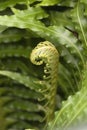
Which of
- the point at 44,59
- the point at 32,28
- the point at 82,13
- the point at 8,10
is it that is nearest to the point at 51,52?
the point at 44,59

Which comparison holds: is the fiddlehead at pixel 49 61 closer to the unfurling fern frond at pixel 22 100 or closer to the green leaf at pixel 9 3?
the unfurling fern frond at pixel 22 100

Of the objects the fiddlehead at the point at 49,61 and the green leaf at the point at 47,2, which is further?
the green leaf at the point at 47,2

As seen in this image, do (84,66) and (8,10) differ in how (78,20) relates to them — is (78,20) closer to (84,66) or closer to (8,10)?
(84,66)

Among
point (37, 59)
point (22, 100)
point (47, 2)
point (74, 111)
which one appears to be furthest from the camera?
point (22, 100)

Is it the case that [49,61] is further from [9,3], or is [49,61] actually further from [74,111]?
[9,3]

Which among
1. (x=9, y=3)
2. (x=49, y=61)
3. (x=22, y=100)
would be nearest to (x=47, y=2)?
(x=9, y=3)

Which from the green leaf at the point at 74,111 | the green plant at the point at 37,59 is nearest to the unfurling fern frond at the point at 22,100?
the green plant at the point at 37,59

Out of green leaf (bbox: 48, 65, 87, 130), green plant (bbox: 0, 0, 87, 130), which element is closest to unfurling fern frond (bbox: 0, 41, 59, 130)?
green plant (bbox: 0, 0, 87, 130)

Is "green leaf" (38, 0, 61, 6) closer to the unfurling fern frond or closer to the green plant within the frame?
the green plant

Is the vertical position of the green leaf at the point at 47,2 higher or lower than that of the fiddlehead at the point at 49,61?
higher
